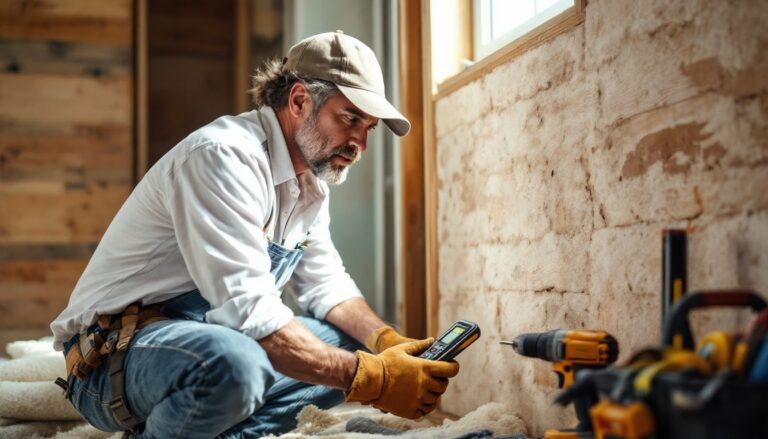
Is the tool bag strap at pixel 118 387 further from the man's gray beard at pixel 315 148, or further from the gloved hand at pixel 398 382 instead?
the man's gray beard at pixel 315 148

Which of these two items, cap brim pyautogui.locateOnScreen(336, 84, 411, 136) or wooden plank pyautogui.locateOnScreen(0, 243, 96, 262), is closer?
cap brim pyautogui.locateOnScreen(336, 84, 411, 136)

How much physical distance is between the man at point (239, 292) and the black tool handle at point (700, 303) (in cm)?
70

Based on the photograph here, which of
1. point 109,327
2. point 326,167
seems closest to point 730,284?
point 326,167

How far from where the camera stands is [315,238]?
213 centimetres

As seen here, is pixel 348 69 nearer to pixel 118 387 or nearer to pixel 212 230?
pixel 212 230

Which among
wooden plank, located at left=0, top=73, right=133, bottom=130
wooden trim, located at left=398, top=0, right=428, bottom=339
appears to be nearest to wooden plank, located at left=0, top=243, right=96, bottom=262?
wooden plank, located at left=0, top=73, right=133, bottom=130

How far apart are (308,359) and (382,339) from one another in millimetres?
406

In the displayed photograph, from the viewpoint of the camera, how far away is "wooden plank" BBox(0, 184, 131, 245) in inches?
144

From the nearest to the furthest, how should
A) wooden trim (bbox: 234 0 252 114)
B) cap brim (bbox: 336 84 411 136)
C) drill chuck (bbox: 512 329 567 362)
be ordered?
1. drill chuck (bbox: 512 329 567 362)
2. cap brim (bbox: 336 84 411 136)
3. wooden trim (bbox: 234 0 252 114)

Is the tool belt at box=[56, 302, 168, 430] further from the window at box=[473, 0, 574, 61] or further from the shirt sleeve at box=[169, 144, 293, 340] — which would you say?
the window at box=[473, 0, 574, 61]

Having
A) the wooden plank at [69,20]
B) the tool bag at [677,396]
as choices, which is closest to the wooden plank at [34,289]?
the wooden plank at [69,20]

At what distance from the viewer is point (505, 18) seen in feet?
7.77

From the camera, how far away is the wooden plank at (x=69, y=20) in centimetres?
374

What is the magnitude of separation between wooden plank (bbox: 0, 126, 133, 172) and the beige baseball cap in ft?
7.07
